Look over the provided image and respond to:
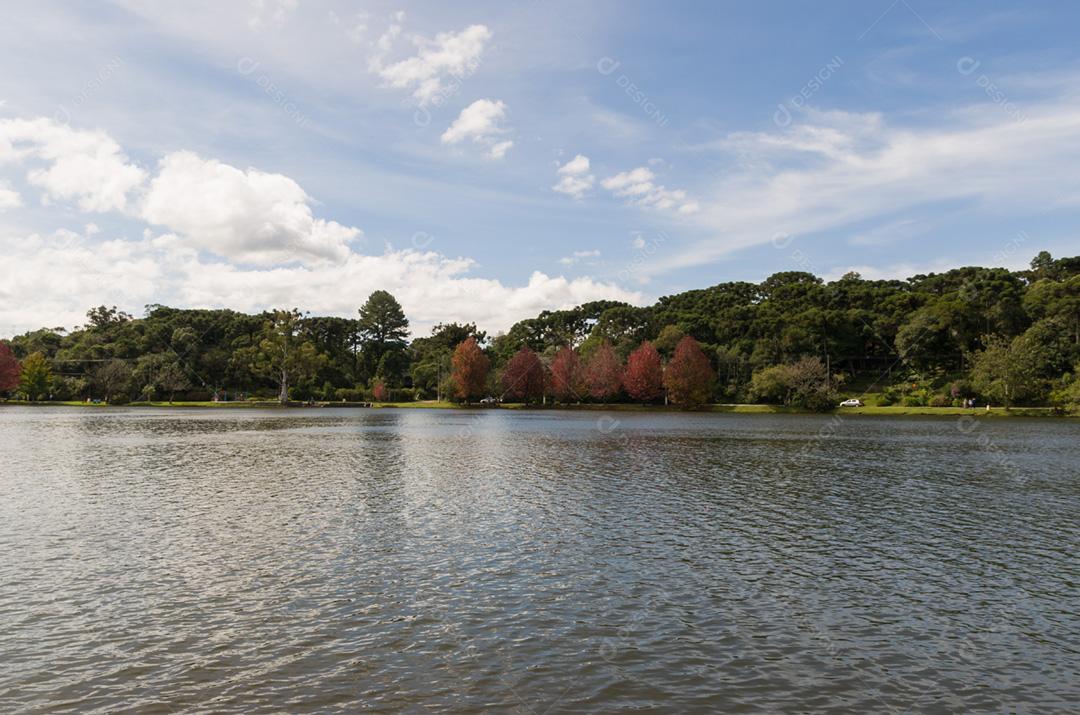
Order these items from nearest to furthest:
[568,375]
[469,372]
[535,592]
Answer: [535,592], [568,375], [469,372]

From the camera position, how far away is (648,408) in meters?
131

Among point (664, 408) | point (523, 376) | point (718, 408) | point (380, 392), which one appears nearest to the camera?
point (718, 408)

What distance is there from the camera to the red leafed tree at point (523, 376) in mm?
147000

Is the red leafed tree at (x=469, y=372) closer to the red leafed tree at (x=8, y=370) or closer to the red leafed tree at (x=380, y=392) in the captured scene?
the red leafed tree at (x=380, y=392)

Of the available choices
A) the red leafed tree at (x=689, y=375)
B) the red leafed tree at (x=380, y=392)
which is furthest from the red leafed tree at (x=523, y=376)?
the red leafed tree at (x=689, y=375)

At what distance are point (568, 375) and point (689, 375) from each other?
29043 mm

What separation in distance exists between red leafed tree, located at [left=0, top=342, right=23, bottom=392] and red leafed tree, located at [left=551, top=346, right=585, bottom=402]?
116002 millimetres

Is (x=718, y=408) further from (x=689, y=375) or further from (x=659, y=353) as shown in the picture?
(x=659, y=353)

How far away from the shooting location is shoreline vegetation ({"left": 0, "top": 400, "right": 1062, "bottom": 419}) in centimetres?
10119

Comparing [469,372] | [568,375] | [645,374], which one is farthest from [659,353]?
[469,372]

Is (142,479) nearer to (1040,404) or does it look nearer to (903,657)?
(903,657)

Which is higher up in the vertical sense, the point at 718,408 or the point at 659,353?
the point at 659,353

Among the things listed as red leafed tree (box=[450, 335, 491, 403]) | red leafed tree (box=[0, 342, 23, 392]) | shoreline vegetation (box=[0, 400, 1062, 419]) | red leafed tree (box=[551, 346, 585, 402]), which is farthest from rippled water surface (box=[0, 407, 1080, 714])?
red leafed tree (box=[0, 342, 23, 392])

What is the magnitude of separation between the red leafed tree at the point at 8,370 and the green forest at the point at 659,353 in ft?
1.40
